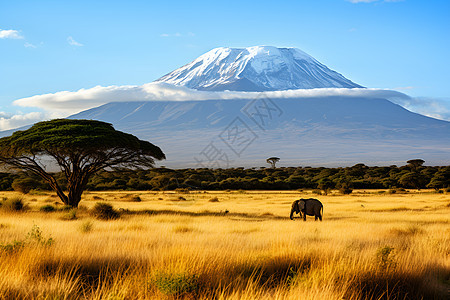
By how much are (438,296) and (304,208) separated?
622 inches

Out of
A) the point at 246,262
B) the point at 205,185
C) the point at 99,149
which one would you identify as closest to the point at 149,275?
the point at 246,262

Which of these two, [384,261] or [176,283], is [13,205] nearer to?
[176,283]

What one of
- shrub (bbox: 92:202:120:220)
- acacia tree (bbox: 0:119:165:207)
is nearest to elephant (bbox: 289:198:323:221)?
shrub (bbox: 92:202:120:220)

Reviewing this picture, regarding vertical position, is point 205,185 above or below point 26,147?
below

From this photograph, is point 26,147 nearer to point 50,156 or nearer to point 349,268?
point 50,156

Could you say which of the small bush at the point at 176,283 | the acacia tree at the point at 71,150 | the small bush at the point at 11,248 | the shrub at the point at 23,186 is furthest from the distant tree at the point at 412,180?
→ the small bush at the point at 176,283

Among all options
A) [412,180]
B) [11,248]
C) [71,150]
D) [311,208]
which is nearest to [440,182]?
[412,180]

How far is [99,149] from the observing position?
82.7ft

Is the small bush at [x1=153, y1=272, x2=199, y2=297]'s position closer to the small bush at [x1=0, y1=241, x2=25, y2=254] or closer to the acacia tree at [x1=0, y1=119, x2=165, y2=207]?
the small bush at [x1=0, y1=241, x2=25, y2=254]

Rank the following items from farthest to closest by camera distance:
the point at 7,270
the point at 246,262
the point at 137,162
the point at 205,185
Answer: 1. the point at 205,185
2. the point at 137,162
3. the point at 246,262
4. the point at 7,270

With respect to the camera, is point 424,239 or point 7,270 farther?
A: point 424,239

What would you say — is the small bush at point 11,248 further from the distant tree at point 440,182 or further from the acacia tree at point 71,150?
the distant tree at point 440,182

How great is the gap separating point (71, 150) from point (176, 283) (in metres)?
19.9

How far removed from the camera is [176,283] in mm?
6105
